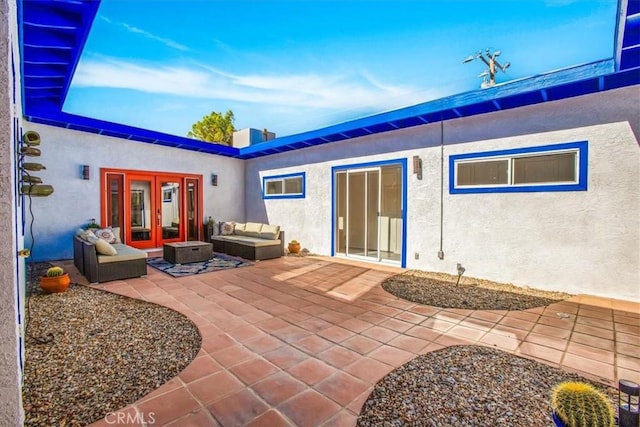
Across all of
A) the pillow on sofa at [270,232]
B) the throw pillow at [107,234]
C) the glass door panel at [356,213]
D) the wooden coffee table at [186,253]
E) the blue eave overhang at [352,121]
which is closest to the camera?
the blue eave overhang at [352,121]

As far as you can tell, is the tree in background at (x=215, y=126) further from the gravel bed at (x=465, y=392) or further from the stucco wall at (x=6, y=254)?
the gravel bed at (x=465, y=392)

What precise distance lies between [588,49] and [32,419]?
1154 centimetres

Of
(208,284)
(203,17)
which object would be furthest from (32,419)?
(203,17)

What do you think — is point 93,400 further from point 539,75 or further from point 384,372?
point 539,75

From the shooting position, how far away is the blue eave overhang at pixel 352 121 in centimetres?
337

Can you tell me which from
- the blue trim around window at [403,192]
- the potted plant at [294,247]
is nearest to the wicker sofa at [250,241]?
the potted plant at [294,247]

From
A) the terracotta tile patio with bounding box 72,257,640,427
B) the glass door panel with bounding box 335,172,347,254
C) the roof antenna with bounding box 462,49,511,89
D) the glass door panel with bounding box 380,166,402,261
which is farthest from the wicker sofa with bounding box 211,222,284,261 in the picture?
the roof antenna with bounding box 462,49,511,89

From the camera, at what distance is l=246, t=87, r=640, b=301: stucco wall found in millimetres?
4473

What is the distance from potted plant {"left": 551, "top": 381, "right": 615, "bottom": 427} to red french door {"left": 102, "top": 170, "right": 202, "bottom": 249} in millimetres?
9577

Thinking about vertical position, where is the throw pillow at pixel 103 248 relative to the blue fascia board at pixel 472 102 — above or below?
below

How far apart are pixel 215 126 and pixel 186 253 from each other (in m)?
16.9

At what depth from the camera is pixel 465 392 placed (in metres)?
2.28

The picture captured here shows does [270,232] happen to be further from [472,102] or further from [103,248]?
[472,102]

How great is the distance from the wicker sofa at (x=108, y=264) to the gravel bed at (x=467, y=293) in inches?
186
